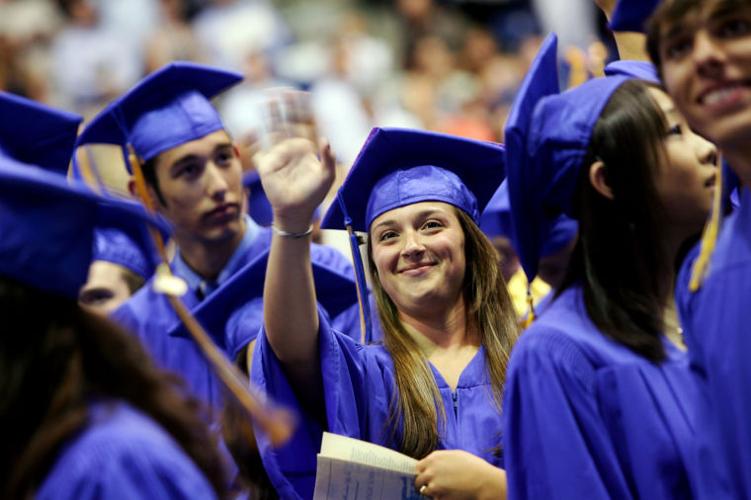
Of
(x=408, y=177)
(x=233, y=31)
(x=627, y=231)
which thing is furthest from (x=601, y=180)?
(x=233, y=31)

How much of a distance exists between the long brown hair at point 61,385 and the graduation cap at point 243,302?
71.2 inches

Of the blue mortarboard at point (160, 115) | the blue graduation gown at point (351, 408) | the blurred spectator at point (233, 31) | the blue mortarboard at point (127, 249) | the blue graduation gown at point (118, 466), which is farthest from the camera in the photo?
the blurred spectator at point (233, 31)

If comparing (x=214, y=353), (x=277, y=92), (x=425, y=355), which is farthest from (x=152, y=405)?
(x=425, y=355)

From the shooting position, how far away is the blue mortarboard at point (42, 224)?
1.88m

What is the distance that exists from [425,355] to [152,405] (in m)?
1.51

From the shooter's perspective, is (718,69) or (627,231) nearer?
(718,69)

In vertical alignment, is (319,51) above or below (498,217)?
below

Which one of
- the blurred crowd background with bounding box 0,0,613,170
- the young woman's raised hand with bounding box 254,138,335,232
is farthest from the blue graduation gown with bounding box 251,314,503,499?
the blurred crowd background with bounding box 0,0,613,170

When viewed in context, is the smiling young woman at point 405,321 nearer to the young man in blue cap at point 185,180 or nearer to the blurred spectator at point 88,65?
the young man in blue cap at point 185,180

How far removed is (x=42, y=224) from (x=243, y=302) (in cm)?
202

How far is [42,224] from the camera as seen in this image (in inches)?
74.7

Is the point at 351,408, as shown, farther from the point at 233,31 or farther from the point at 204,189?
the point at 233,31

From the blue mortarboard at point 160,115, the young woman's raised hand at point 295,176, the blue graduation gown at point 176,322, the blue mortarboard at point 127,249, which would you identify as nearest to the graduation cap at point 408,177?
the young woman's raised hand at point 295,176

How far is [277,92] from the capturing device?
9.37 feet
